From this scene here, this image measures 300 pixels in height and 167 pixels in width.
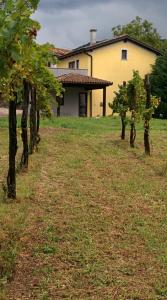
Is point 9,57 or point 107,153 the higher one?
point 9,57

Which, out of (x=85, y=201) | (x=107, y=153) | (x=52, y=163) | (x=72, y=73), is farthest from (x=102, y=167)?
(x=72, y=73)

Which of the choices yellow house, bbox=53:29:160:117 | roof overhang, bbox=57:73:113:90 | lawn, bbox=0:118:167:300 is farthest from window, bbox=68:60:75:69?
lawn, bbox=0:118:167:300

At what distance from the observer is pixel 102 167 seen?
43.4ft

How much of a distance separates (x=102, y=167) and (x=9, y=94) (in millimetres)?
5739

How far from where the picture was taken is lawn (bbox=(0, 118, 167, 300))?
17.7 feet

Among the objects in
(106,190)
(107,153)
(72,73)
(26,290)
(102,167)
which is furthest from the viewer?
(72,73)

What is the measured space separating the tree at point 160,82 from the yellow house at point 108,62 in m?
1.69

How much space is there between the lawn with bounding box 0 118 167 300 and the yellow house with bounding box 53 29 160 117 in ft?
92.5

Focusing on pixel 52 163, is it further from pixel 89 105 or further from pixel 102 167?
pixel 89 105

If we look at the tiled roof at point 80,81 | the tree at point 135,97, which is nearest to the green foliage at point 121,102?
the tree at point 135,97

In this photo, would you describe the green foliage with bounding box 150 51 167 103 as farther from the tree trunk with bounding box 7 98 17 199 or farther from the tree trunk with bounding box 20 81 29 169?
the tree trunk with bounding box 7 98 17 199

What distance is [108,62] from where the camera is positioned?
140 ft

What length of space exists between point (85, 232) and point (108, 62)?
36431mm

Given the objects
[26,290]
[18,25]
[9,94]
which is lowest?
[26,290]
